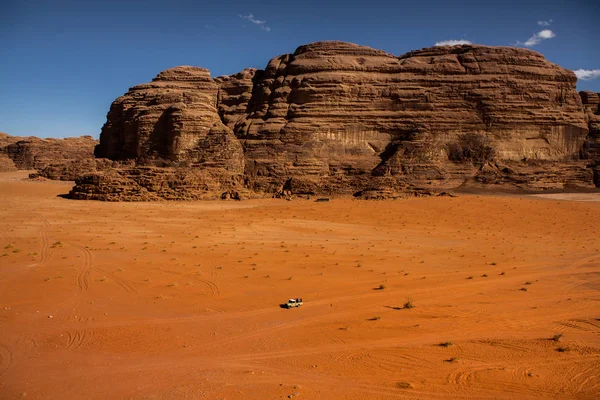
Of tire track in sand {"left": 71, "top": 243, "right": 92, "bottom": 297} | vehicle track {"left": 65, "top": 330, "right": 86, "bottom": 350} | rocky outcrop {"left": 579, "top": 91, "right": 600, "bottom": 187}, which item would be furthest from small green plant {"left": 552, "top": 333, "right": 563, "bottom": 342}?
rocky outcrop {"left": 579, "top": 91, "right": 600, "bottom": 187}

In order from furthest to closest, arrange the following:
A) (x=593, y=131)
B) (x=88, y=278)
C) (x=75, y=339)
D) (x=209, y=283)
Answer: (x=593, y=131), (x=88, y=278), (x=209, y=283), (x=75, y=339)

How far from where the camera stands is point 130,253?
43.8 feet

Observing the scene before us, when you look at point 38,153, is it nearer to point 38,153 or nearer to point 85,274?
point 38,153

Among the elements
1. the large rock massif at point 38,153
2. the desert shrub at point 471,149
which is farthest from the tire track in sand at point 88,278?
the large rock massif at point 38,153

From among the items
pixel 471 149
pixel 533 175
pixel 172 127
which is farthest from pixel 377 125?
pixel 172 127

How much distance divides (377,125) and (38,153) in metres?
51.6

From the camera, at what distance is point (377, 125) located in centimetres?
4306

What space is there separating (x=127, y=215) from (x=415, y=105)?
103ft

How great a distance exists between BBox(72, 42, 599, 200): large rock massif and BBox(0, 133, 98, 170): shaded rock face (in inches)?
811

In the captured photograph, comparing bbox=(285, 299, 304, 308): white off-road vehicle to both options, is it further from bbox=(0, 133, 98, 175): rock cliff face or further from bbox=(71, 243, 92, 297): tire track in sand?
bbox=(0, 133, 98, 175): rock cliff face

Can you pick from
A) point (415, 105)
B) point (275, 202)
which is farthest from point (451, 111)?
point (275, 202)

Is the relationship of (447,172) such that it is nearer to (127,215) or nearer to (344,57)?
(344,57)

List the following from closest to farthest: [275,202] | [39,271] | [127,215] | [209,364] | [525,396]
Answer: [525,396] → [209,364] → [39,271] → [127,215] → [275,202]

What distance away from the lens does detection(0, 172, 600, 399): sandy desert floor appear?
209 inches
